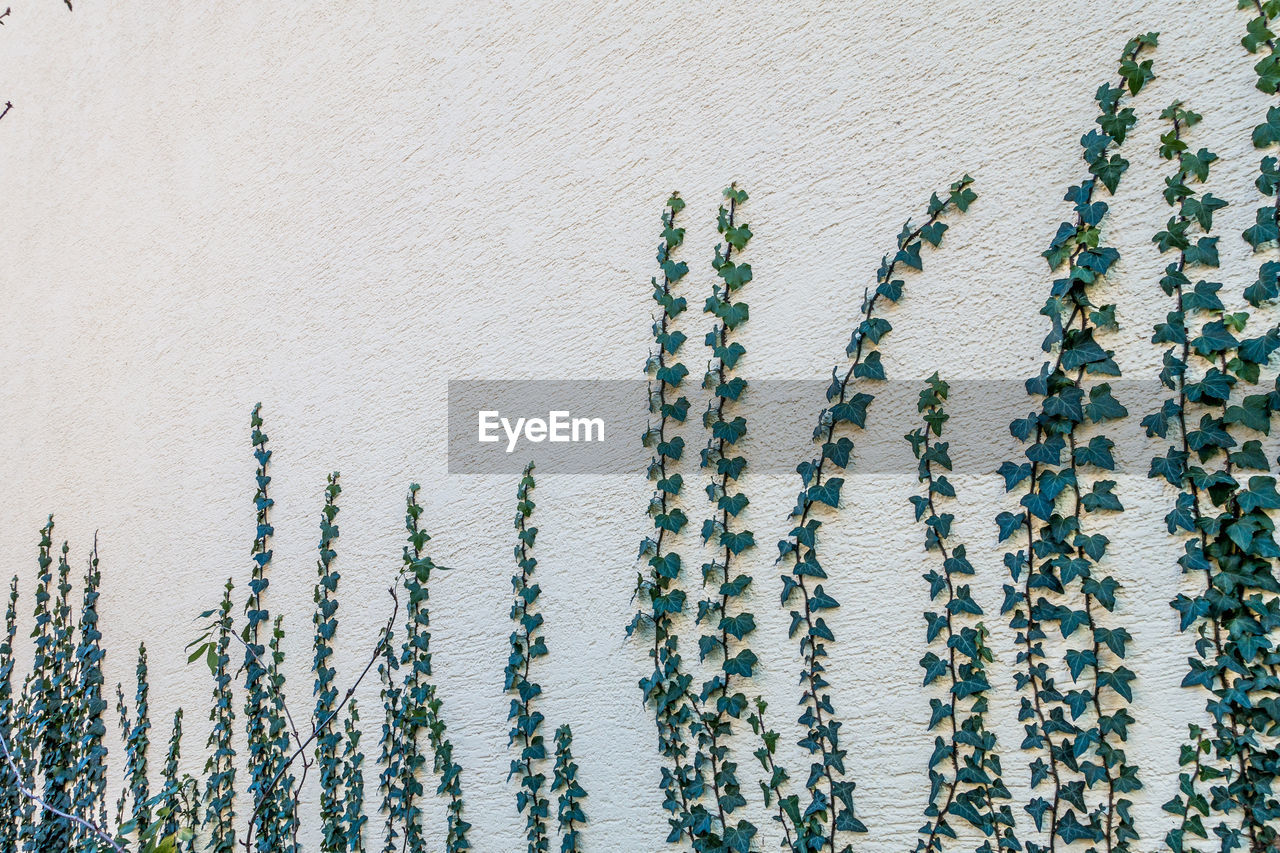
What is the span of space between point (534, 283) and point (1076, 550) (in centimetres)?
159

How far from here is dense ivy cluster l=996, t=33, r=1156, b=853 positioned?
60.6 inches

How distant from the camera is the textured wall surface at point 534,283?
5.68 ft

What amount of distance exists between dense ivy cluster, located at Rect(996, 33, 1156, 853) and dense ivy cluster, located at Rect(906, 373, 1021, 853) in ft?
0.23

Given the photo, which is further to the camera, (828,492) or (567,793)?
(567,793)

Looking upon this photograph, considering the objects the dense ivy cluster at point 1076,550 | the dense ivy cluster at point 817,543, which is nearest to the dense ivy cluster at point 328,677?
the dense ivy cluster at point 817,543

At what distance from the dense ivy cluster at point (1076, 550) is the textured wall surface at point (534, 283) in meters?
0.04

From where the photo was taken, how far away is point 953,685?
5.51ft

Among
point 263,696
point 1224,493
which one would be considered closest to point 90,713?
point 263,696

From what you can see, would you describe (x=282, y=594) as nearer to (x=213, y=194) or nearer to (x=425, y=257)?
(x=425, y=257)

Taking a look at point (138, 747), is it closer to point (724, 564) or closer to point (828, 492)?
point (724, 564)

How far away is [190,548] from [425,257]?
1.56 meters

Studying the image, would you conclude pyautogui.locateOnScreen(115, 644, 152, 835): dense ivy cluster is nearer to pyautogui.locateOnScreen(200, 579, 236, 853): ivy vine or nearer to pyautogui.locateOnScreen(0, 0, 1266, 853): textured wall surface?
pyautogui.locateOnScreen(0, 0, 1266, 853): textured wall surface

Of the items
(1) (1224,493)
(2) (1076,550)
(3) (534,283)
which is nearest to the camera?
(1) (1224,493)

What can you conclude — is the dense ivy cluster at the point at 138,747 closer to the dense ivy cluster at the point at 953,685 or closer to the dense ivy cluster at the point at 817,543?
the dense ivy cluster at the point at 817,543
